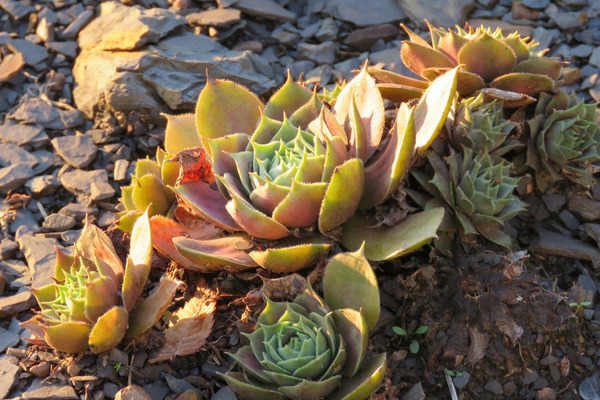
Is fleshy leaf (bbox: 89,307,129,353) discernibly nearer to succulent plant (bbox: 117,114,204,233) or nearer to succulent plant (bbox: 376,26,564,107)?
succulent plant (bbox: 117,114,204,233)

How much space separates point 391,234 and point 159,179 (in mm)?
947

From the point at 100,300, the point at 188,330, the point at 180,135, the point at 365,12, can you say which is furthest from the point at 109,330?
the point at 365,12

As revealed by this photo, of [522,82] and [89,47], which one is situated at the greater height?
[522,82]

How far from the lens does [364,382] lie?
5.56ft

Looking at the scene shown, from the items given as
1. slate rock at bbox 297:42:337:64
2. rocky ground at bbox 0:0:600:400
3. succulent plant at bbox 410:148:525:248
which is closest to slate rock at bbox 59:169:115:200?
rocky ground at bbox 0:0:600:400

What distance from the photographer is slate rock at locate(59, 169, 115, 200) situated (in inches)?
112

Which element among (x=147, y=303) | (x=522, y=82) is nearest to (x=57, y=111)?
(x=147, y=303)

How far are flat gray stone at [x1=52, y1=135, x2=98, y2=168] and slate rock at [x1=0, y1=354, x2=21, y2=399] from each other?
1132mm

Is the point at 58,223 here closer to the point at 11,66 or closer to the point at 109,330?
the point at 109,330

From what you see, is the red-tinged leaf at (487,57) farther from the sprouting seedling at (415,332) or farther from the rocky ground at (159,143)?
the sprouting seedling at (415,332)

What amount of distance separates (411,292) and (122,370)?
3.48ft

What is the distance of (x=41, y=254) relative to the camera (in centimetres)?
256

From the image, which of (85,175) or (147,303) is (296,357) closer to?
(147,303)

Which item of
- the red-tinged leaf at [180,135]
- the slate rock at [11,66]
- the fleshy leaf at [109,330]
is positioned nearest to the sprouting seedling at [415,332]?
the fleshy leaf at [109,330]
